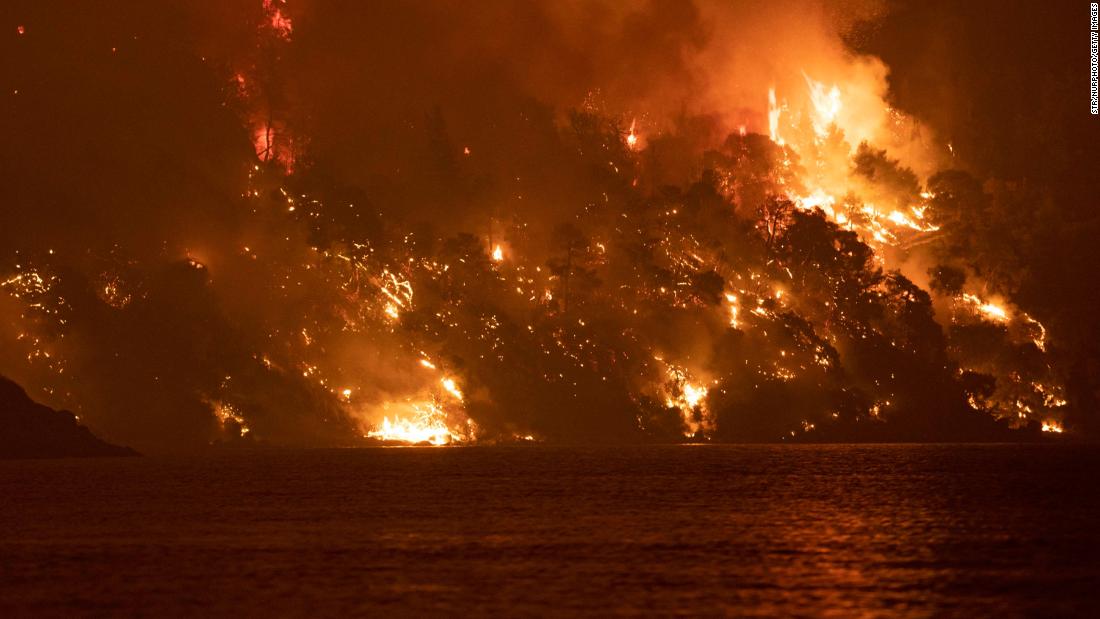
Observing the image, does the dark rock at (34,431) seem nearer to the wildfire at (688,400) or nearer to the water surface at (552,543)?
the water surface at (552,543)

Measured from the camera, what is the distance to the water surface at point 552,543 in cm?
2348

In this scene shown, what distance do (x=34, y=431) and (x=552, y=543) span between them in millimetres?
63303

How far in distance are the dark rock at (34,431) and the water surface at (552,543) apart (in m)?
17.6

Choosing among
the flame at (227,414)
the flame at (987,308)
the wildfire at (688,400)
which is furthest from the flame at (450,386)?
the flame at (987,308)

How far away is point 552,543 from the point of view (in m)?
33.7

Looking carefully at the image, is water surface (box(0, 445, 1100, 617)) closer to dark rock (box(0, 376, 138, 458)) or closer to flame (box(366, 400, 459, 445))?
dark rock (box(0, 376, 138, 458))

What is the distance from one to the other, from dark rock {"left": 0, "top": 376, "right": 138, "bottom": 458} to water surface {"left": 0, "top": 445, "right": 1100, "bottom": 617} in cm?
1758

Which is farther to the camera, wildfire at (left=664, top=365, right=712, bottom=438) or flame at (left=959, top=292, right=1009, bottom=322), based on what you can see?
flame at (left=959, top=292, right=1009, bottom=322)

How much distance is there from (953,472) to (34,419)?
197ft

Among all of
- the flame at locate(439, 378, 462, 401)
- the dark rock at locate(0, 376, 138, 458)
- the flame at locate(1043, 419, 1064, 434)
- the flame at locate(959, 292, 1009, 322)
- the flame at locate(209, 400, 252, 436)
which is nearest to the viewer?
the dark rock at locate(0, 376, 138, 458)

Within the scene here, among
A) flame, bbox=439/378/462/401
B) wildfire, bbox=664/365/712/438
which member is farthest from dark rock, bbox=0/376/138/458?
wildfire, bbox=664/365/712/438

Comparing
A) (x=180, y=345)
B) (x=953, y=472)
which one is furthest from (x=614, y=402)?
(x=953, y=472)

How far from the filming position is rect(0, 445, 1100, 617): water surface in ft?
77.0

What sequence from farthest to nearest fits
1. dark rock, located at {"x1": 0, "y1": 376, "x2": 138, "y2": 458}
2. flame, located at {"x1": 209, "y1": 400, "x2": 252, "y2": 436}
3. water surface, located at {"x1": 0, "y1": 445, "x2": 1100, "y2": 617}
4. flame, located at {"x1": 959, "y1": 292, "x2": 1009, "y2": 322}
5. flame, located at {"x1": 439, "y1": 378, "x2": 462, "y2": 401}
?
flame, located at {"x1": 959, "y1": 292, "x2": 1009, "y2": 322} < flame, located at {"x1": 439, "y1": 378, "x2": 462, "y2": 401} < flame, located at {"x1": 209, "y1": 400, "x2": 252, "y2": 436} < dark rock, located at {"x1": 0, "y1": 376, "x2": 138, "y2": 458} < water surface, located at {"x1": 0, "y1": 445, "x2": 1100, "y2": 617}
